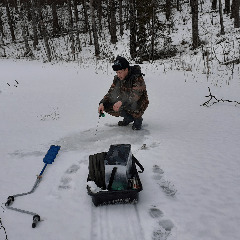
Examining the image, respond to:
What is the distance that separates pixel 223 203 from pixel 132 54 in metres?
13.3

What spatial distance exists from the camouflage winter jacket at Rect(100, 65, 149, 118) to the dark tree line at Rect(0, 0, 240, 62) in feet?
32.8

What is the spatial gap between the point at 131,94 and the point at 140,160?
129cm

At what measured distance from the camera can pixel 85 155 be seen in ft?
13.7

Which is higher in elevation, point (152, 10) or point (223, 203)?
point (152, 10)

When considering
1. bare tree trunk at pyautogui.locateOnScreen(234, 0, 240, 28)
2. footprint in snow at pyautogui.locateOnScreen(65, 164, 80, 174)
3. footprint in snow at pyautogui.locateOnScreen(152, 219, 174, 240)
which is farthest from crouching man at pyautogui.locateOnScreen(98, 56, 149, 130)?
bare tree trunk at pyautogui.locateOnScreen(234, 0, 240, 28)

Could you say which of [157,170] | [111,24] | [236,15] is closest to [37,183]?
[157,170]

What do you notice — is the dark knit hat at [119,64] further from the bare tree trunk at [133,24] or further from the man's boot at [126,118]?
the bare tree trunk at [133,24]

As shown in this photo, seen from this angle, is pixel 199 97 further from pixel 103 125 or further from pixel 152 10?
pixel 152 10

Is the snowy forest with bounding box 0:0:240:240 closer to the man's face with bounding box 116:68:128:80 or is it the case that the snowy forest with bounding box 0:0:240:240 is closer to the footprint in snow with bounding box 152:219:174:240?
the footprint in snow with bounding box 152:219:174:240

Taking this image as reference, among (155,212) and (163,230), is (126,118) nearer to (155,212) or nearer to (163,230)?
(155,212)

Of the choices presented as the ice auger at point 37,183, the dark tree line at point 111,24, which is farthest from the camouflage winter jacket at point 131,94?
the dark tree line at point 111,24

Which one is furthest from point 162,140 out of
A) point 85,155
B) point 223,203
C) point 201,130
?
point 223,203

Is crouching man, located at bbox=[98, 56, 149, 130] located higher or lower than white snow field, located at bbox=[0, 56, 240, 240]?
higher

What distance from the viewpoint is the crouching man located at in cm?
461
